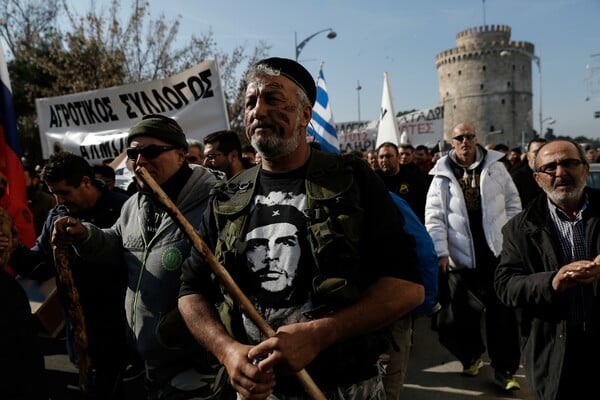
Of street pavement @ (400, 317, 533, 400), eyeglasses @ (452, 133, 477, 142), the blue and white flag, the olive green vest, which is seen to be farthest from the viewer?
the blue and white flag

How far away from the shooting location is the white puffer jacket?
4062mm

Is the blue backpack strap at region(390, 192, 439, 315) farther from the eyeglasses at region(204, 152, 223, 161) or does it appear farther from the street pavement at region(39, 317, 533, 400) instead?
the eyeglasses at region(204, 152, 223, 161)

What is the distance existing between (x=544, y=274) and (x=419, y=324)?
153 inches

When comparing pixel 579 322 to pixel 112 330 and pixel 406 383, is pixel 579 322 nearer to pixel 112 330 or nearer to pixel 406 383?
pixel 406 383

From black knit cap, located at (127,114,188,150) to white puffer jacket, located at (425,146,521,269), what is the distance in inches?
100

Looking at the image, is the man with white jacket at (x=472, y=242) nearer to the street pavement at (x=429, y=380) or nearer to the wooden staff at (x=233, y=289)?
the street pavement at (x=429, y=380)

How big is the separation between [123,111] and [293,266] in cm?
598

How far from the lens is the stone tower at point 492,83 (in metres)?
61.3

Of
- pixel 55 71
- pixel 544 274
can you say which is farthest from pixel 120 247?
pixel 55 71

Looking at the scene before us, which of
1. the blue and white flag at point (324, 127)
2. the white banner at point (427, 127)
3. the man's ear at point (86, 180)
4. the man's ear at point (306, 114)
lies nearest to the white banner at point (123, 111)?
the blue and white flag at point (324, 127)

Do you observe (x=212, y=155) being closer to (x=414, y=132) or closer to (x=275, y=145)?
(x=275, y=145)

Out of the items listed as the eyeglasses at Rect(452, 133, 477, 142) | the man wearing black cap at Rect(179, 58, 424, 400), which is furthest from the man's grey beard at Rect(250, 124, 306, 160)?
the eyeglasses at Rect(452, 133, 477, 142)

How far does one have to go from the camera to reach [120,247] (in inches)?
100

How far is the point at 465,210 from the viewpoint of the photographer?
4.16 metres
